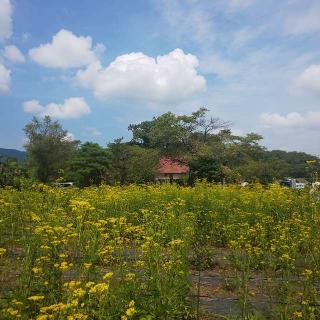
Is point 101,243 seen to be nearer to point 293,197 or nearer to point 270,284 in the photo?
point 270,284

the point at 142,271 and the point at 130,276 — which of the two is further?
the point at 142,271

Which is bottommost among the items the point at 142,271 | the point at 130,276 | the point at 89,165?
the point at 142,271

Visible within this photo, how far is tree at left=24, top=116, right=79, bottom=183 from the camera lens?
158ft

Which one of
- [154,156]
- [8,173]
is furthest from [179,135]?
[8,173]

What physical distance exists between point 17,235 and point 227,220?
3808 millimetres

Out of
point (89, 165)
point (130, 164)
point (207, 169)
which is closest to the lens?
point (207, 169)

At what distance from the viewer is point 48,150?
4925 cm

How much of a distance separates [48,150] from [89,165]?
11969 millimetres

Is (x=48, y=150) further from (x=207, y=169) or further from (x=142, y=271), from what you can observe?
(x=142, y=271)

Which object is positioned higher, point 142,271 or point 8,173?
point 8,173

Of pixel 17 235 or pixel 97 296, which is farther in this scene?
pixel 17 235

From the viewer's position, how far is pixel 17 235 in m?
6.66

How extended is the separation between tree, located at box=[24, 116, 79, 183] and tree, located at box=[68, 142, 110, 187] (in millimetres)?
6018

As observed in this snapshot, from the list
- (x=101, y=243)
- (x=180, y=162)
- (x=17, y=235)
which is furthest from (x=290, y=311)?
(x=180, y=162)
